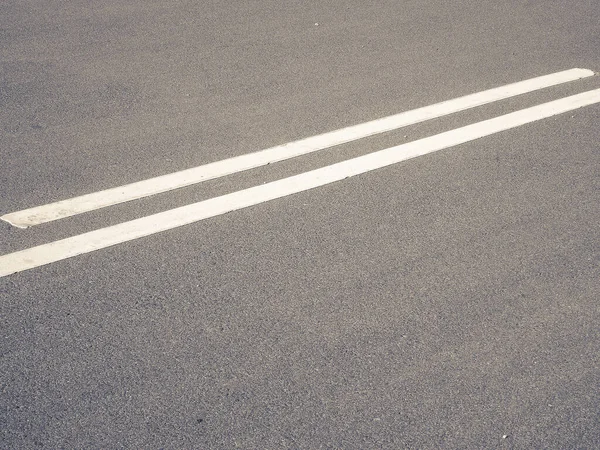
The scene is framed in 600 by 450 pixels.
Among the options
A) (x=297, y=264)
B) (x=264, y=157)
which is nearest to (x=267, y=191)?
(x=264, y=157)

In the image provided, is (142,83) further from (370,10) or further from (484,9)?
(484,9)

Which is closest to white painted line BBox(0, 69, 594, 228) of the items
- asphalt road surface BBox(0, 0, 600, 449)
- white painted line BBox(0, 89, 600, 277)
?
asphalt road surface BBox(0, 0, 600, 449)

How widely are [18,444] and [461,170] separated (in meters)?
3.62

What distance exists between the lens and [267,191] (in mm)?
5707

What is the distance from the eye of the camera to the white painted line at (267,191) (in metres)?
4.92

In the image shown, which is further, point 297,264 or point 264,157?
point 264,157

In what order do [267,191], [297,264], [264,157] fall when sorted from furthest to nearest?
[264,157]
[267,191]
[297,264]

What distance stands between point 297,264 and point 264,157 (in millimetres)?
1467

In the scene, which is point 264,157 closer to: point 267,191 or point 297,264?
point 267,191

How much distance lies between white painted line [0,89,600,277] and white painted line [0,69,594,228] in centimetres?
29

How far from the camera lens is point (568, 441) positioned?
3691mm

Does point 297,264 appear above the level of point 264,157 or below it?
above

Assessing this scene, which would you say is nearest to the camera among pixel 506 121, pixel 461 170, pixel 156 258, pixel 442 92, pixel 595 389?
pixel 595 389

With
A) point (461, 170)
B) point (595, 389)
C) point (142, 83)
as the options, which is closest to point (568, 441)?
point (595, 389)
